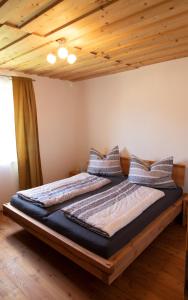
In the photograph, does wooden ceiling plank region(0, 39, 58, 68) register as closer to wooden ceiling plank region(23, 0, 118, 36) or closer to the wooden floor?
wooden ceiling plank region(23, 0, 118, 36)

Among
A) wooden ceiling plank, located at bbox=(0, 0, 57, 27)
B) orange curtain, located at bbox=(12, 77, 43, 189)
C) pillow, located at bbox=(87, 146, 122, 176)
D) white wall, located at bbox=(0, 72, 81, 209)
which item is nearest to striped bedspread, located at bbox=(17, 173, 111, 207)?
pillow, located at bbox=(87, 146, 122, 176)

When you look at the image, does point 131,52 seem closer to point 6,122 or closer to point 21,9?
point 21,9

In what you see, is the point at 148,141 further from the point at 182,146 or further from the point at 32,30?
the point at 32,30

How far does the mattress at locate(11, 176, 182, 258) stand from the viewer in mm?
1742

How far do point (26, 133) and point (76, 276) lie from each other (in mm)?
2356

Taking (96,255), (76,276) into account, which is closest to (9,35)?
(96,255)

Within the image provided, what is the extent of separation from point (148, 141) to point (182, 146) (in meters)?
0.55

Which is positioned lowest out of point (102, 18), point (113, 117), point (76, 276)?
point (76, 276)

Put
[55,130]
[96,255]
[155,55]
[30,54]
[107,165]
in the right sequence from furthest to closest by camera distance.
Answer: [55,130] < [107,165] < [155,55] < [30,54] < [96,255]

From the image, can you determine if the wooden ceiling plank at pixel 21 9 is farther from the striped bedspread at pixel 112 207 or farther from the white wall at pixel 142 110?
the white wall at pixel 142 110

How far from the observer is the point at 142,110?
3.38 meters

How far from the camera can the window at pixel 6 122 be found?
3247mm

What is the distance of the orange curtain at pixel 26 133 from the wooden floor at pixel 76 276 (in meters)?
1.23

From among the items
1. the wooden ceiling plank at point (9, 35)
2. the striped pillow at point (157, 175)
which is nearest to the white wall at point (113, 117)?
the striped pillow at point (157, 175)
